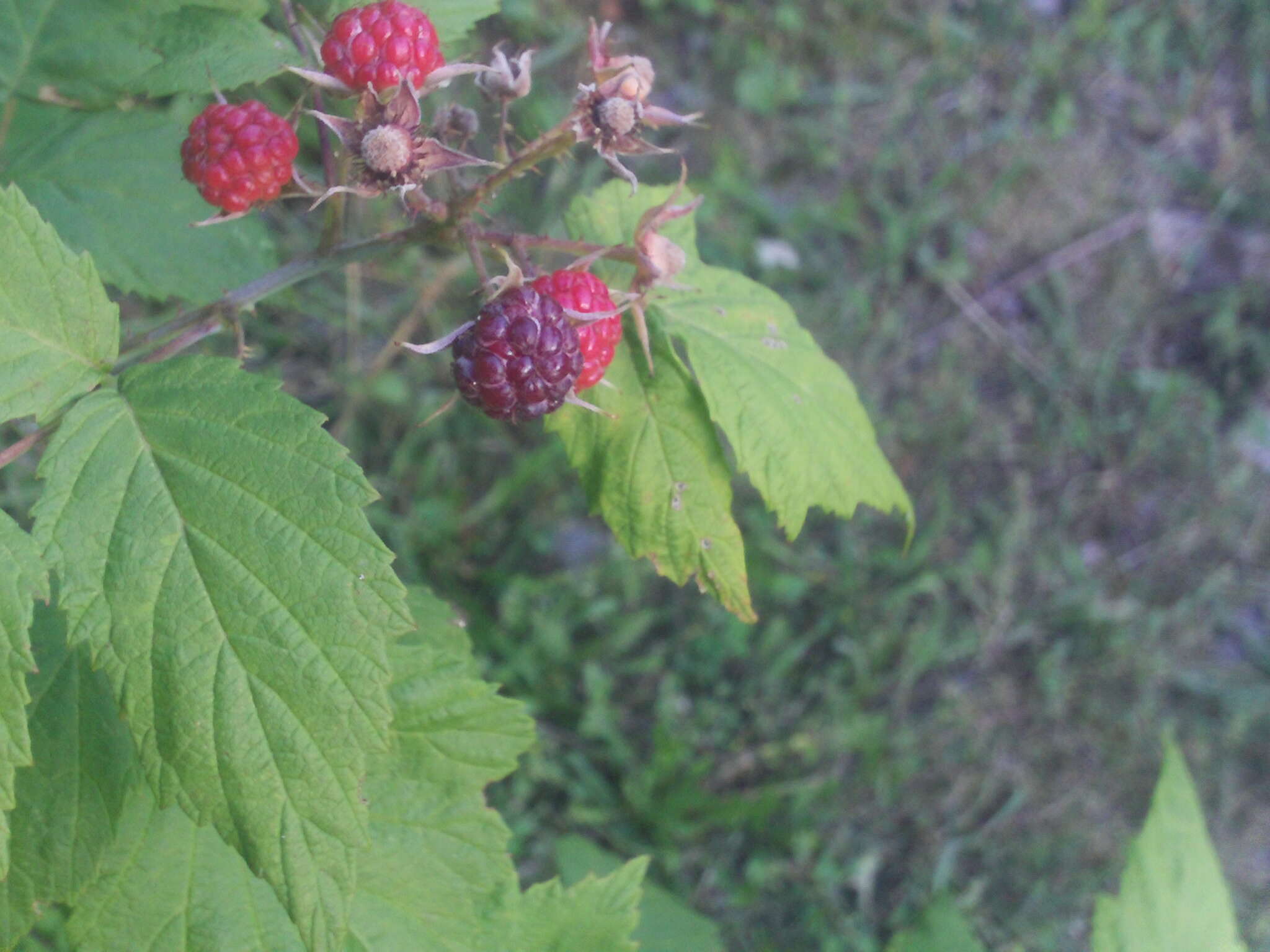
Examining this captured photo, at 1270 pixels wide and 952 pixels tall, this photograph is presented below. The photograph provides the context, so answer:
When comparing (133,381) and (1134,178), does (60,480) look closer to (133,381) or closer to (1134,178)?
(133,381)

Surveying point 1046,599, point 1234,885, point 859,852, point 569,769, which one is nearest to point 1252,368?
point 1046,599

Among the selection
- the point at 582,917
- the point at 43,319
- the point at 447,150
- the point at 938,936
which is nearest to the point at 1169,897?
the point at 938,936

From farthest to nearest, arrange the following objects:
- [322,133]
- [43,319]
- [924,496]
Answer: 1. [924,496]
2. [322,133]
3. [43,319]

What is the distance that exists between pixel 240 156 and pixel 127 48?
53 centimetres

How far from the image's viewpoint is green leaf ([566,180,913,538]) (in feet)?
5.51

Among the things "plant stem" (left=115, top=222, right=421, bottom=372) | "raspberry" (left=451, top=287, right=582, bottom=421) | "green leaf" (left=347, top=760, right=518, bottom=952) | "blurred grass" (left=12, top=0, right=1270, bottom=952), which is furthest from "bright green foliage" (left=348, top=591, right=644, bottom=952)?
"blurred grass" (left=12, top=0, right=1270, bottom=952)

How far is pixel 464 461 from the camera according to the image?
346 cm

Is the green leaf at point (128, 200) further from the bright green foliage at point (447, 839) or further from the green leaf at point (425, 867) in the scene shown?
the green leaf at point (425, 867)

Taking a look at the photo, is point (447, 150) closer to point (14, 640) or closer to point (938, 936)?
point (14, 640)

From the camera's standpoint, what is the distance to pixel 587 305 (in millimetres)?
1438

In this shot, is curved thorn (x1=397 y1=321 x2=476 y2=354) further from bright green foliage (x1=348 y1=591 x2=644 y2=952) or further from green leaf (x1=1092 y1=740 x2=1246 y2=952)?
green leaf (x1=1092 y1=740 x2=1246 y2=952)

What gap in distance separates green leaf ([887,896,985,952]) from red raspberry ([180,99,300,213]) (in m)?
1.94

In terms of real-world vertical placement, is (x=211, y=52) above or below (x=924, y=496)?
above

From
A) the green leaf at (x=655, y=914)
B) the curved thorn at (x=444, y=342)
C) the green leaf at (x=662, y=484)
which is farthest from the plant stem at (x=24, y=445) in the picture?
the green leaf at (x=655, y=914)
